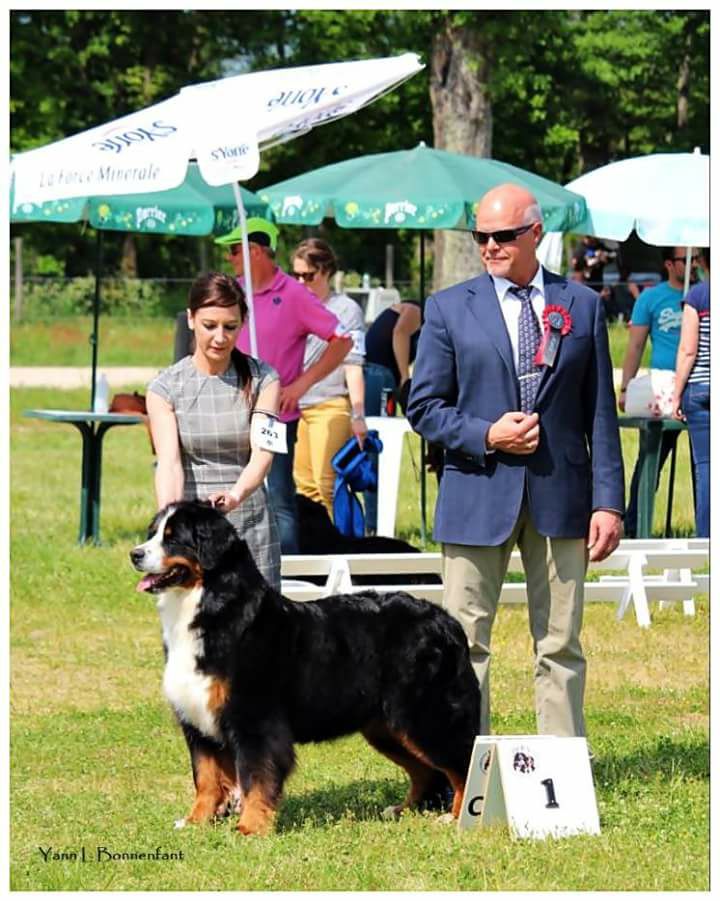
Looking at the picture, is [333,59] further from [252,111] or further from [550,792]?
[550,792]

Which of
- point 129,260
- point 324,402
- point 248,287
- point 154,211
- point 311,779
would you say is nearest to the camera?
point 311,779

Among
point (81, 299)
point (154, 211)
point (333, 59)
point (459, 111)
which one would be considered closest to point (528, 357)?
point (154, 211)

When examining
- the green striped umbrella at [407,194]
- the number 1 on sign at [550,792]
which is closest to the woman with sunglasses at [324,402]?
the green striped umbrella at [407,194]

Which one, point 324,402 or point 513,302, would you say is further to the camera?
point 324,402

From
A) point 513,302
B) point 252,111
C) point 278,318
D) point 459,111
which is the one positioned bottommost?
point 513,302

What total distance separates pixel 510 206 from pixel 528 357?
0.53m

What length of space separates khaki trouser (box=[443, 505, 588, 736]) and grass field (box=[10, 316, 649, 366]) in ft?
80.9

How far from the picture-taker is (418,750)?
5977 millimetres

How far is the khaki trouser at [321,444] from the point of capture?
11.4 meters

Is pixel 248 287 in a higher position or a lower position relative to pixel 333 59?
lower

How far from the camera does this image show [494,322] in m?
5.99

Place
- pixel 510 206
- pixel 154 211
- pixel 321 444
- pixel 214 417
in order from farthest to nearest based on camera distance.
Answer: pixel 154 211
pixel 321 444
pixel 214 417
pixel 510 206

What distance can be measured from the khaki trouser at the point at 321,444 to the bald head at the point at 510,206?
5.53 meters

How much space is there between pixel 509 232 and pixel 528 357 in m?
0.44
